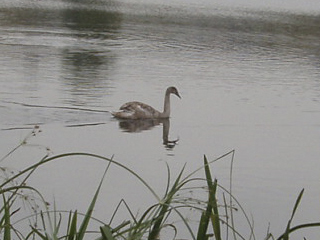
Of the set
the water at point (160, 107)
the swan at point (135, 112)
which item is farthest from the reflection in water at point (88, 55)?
the swan at point (135, 112)

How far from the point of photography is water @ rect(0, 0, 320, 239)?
907cm

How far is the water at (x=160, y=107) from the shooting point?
907cm

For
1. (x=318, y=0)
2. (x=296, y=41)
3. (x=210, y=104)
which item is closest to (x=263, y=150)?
(x=210, y=104)

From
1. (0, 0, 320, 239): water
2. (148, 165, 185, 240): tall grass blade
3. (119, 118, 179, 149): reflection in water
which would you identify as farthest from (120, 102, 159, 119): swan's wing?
(148, 165, 185, 240): tall grass blade

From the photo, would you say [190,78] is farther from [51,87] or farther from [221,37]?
[221,37]

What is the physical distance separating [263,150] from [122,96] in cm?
393

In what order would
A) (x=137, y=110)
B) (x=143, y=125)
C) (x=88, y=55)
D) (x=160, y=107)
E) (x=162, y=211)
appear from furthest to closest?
(x=88, y=55)
(x=160, y=107)
(x=143, y=125)
(x=137, y=110)
(x=162, y=211)

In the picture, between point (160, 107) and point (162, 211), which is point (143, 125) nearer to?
point (160, 107)

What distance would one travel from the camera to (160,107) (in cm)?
1445

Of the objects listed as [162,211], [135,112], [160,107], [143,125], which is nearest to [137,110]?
[135,112]

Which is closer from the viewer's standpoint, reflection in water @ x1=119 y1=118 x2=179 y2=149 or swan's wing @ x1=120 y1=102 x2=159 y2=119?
reflection in water @ x1=119 y1=118 x2=179 y2=149

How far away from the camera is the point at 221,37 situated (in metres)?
28.8

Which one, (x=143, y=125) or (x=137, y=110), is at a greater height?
(x=137, y=110)

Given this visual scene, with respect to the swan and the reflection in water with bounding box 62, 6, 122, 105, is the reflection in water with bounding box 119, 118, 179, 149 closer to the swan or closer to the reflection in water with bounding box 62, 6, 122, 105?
the swan
